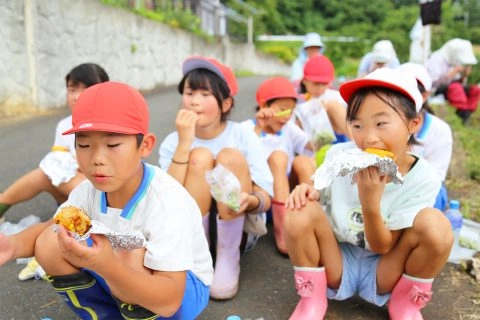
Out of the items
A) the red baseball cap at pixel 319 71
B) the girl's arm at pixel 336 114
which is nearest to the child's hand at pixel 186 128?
the girl's arm at pixel 336 114

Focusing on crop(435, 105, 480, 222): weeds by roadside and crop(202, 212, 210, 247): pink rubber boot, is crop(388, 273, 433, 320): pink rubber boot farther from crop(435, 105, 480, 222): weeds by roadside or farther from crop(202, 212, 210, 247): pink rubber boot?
crop(435, 105, 480, 222): weeds by roadside

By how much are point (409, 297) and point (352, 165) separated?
2.37 ft

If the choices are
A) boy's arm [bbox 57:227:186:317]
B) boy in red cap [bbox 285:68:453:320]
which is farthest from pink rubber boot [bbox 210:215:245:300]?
boy's arm [bbox 57:227:186:317]

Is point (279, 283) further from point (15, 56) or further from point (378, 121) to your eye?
point (15, 56)

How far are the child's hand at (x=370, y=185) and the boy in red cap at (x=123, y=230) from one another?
2.19 feet

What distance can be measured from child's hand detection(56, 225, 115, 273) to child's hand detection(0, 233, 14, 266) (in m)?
0.35

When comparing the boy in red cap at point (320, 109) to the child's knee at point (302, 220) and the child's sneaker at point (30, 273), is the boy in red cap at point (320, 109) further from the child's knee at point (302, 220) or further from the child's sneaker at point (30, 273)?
the child's sneaker at point (30, 273)

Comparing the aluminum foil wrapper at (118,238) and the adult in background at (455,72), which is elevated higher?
the adult in background at (455,72)

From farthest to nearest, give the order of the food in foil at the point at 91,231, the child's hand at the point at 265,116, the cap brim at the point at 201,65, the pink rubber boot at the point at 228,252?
the child's hand at the point at 265,116 < the cap brim at the point at 201,65 < the pink rubber boot at the point at 228,252 < the food in foil at the point at 91,231

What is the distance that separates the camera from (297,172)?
10.2ft

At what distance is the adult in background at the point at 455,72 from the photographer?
281 inches

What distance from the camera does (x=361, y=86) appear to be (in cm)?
204

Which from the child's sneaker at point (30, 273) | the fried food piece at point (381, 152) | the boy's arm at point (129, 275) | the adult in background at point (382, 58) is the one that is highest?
the adult in background at point (382, 58)

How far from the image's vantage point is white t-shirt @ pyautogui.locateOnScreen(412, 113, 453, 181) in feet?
9.77
